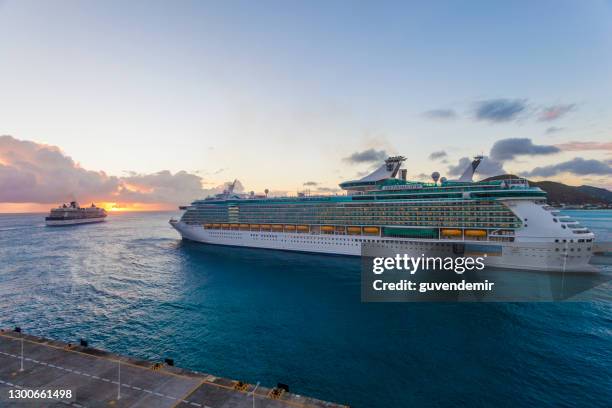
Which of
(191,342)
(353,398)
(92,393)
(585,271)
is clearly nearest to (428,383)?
(353,398)

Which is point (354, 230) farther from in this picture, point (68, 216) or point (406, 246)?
point (68, 216)

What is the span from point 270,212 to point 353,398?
65.6 m

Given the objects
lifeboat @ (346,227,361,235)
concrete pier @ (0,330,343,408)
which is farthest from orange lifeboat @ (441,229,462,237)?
concrete pier @ (0,330,343,408)

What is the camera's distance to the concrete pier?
18188 millimetres

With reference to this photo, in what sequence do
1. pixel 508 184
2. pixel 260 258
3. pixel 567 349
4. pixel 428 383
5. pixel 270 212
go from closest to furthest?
1. pixel 428 383
2. pixel 567 349
3. pixel 508 184
4. pixel 260 258
5. pixel 270 212

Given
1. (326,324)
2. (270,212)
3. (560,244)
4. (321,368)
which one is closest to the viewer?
(321,368)

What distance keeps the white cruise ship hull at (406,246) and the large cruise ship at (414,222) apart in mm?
153

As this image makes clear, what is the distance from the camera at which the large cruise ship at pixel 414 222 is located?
167 feet

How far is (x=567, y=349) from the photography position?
26812mm

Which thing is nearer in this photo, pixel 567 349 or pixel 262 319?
pixel 567 349

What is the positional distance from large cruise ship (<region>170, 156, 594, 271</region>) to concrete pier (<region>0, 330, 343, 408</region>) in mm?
50911

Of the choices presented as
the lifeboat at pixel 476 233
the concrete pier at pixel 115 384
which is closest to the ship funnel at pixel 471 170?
the lifeboat at pixel 476 233

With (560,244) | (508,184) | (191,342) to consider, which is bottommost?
(191,342)

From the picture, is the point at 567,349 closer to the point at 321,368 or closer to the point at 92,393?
the point at 321,368
